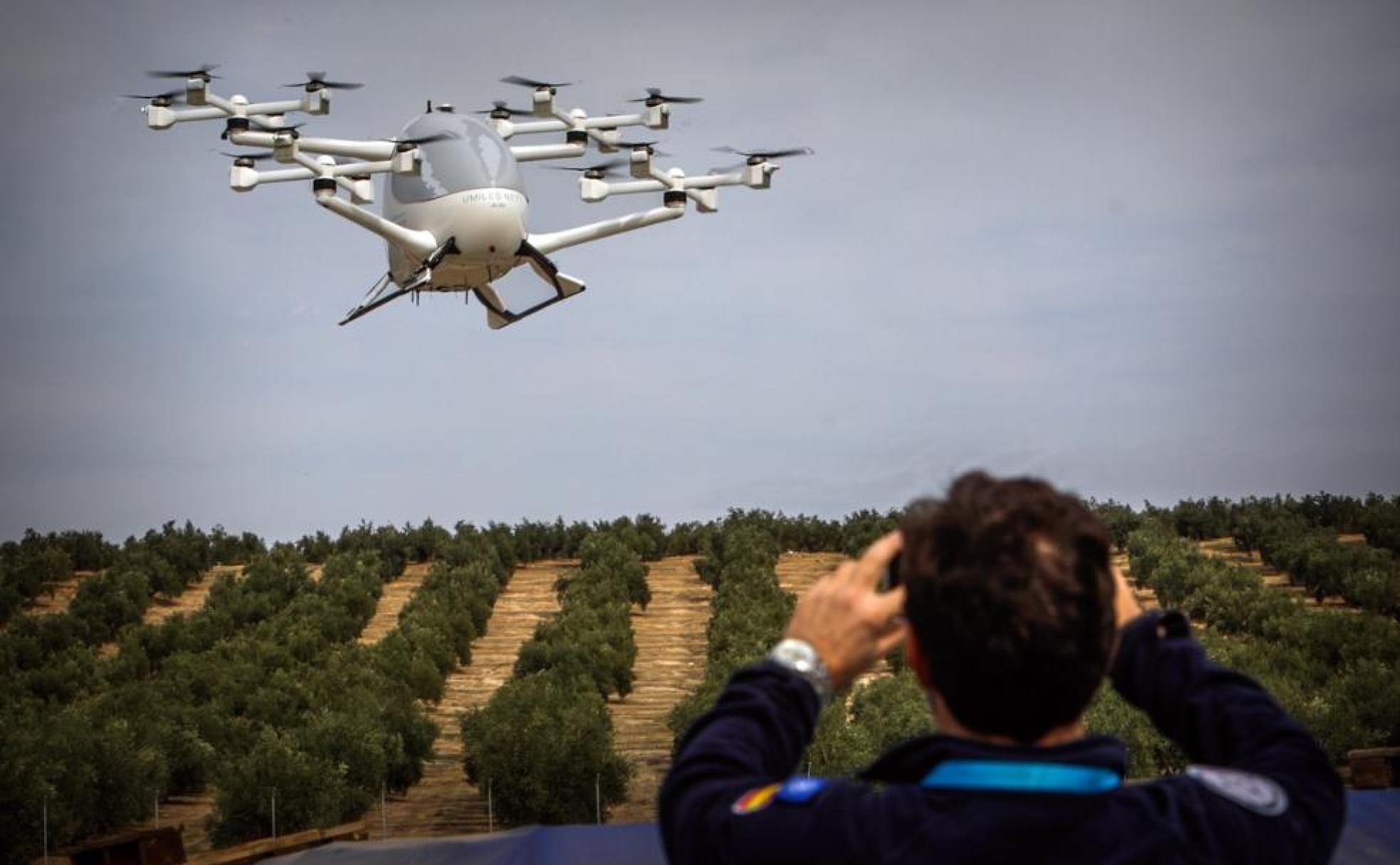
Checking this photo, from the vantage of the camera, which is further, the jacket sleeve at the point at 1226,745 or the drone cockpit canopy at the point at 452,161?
the drone cockpit canopy at the point at 452,161

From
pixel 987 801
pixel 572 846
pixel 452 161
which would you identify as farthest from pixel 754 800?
pixel 452 161

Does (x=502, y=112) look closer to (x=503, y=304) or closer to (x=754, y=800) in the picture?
(x=503, y=304)

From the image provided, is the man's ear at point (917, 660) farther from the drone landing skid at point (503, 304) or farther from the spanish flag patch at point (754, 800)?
the drone landing skid at point (503, 304)

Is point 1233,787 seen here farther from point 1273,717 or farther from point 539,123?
point 539,123

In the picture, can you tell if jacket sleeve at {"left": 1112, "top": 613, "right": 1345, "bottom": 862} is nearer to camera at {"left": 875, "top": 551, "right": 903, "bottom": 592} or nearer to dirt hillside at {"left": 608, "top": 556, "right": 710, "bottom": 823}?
camera at {"left": 875, "top": 551, "right": 903, "bottom": 592}

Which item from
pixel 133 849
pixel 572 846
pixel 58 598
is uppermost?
pixel 572 846

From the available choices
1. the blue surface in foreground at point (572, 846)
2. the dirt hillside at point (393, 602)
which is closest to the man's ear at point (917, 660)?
the blue surface in foreground at point (572, 846)
